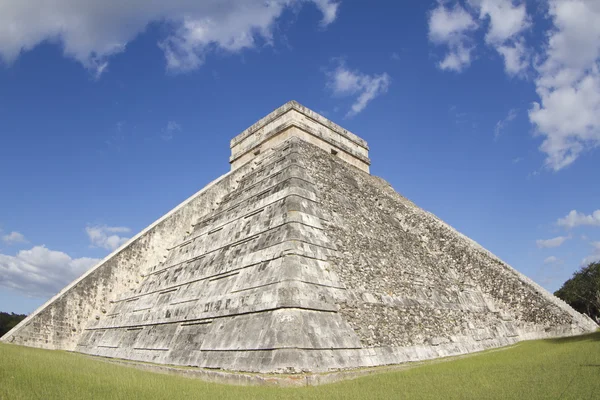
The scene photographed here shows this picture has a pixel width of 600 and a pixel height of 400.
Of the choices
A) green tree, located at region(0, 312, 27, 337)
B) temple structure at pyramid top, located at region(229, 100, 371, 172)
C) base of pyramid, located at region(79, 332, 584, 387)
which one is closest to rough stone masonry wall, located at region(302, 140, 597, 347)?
base of pyramid, located at region(79, 332, 584, 387)

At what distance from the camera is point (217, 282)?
28.4 feet

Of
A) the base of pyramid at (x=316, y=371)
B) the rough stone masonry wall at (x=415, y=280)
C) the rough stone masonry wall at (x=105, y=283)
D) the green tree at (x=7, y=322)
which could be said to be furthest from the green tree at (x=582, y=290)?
the green tree at (x=7, y=322)

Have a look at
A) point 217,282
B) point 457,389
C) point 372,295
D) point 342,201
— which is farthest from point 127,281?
point 457,389

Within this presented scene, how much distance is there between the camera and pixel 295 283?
711cm

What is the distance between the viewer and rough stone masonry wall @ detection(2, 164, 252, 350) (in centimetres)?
1109

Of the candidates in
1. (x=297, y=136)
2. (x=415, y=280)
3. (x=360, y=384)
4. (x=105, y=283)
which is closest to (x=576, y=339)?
(x=415, y=280)

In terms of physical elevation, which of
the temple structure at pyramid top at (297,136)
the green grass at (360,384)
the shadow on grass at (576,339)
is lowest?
the green grass at (360,384)

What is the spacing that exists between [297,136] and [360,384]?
8.64m

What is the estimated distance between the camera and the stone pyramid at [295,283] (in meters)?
7.09

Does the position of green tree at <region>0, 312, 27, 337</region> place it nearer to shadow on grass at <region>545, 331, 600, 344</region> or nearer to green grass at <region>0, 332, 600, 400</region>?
green grass at <region>0, 332, 600, 400</region>

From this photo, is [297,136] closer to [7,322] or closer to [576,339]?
[576,339]

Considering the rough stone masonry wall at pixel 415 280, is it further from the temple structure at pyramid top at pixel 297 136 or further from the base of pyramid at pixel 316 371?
the temple structure at pyramid top at pixel 297 136

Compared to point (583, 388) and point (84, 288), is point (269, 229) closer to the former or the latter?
point (583, 388)

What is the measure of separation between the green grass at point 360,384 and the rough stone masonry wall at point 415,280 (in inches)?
60.1
